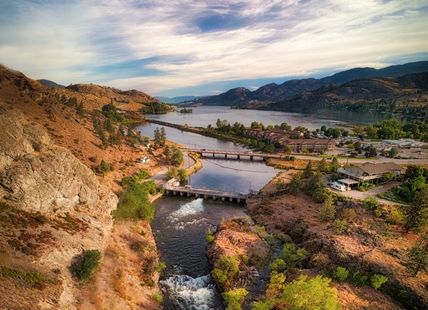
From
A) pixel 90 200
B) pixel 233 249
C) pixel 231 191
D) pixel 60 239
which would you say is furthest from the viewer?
pixel 231 191

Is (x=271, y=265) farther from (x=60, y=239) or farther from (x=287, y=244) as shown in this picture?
(x=60, y=239)

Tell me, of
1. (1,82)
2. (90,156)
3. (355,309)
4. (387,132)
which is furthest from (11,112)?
(387,132)

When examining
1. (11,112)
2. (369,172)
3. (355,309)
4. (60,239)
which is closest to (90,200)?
(60,239)

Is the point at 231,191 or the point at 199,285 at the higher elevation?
the point at 231,191

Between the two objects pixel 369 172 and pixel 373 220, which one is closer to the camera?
pixel 373 220

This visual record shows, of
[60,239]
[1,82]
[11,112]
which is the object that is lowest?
[60,239]

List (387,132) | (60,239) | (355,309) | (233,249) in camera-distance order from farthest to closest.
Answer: (387,132) < (233,249) < (60,239) < (355,309)

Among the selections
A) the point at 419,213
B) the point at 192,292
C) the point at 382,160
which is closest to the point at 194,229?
the point at 192,292

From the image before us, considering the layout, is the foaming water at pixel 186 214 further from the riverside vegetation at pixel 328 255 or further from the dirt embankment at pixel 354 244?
the dirt embankment at pixel 354 244
